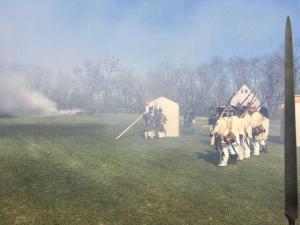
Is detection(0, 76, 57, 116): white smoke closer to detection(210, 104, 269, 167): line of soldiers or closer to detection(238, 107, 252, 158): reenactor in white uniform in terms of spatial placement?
detection(238, 107, 252, 158): reenactor in white uniform

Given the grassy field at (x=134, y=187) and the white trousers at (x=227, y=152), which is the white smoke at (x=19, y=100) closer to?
the grassy field at (x=134, y=187)

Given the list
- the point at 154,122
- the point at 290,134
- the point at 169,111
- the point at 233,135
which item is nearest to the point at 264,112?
the point at 233,135

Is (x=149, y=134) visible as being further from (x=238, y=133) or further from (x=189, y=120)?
(x=238, y=133)

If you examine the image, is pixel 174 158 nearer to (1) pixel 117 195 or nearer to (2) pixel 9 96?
(1) pixel 117 195

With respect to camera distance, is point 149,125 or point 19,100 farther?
point 19,100

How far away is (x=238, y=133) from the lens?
1253 centimetres

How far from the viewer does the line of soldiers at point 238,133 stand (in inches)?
474

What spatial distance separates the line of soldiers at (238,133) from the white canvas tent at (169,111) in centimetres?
641

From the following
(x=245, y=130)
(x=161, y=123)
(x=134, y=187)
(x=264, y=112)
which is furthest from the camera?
(x=161, y=123)

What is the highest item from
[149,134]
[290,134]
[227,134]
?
[290,134]

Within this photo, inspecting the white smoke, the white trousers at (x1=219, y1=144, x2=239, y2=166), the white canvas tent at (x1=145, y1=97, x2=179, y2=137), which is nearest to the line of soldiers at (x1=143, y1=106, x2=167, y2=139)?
the white canvas tent at (x1=145, y1=97, x2=179, y2=137)

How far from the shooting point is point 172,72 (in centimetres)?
3812

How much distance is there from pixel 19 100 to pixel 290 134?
143 feet

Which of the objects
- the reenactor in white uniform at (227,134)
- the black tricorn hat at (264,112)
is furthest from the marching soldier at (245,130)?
the black tricorn hat at (264,112)
